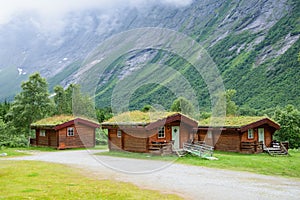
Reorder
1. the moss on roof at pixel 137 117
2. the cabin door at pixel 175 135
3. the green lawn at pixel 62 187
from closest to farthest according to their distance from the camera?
1. the green lawn at pixel 62 187
2. the moss on roof at pixel 137 117
3. the cabin door at pixel 175 135

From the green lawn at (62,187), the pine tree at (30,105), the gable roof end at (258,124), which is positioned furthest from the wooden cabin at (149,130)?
the pine tree at (30,105)

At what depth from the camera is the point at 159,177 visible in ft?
58.2

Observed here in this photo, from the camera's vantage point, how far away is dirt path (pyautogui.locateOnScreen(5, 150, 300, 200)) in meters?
13.5

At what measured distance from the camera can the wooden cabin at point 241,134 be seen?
3167cm

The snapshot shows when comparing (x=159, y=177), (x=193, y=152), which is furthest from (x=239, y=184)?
(x=193, y=152)

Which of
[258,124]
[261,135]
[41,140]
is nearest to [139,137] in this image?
[258,124]

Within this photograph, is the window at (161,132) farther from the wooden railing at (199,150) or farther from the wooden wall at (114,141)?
the wooden wall at (114,141)

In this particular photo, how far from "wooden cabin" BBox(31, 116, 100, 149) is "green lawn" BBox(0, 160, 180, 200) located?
61.2 ft

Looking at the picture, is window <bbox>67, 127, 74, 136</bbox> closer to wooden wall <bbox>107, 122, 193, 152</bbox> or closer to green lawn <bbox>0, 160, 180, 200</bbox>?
A: wooden wall <bbox>107, 122, 193, 152</bbox>

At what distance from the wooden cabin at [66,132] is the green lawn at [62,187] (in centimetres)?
1866

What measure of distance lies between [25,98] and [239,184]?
38.5 metres

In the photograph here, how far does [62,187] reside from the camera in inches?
561

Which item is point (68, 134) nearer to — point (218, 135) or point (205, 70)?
point (218, 135)

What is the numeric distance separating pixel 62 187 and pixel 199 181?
640 cm
